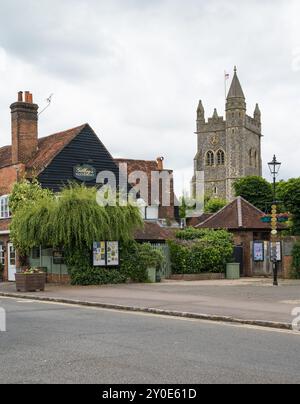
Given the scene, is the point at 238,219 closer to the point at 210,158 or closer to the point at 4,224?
the point at 4,224

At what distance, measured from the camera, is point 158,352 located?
36.1 feet

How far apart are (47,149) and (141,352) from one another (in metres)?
28.2

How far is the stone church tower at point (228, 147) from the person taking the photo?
14362 cm

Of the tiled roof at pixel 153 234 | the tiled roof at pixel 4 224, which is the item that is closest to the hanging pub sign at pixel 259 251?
the tiled roof at pixel 153 234

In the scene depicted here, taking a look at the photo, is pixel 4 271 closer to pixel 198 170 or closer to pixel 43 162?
pixel 43 162

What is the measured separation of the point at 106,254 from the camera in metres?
29.8

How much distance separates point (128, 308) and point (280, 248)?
17.1 m


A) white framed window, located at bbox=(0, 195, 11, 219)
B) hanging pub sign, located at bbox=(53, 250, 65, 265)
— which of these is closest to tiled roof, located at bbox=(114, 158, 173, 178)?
white framed window, located at bbox=(0, 195, 11, 219)

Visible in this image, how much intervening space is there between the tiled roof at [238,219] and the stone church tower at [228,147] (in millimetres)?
98162

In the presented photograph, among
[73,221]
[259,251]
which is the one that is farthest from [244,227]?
[73,221]

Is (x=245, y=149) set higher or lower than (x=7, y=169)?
higher

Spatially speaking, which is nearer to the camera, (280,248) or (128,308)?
(128,308)

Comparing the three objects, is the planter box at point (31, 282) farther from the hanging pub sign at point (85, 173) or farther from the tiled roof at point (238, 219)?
the tiled roof at point (238, 219)
